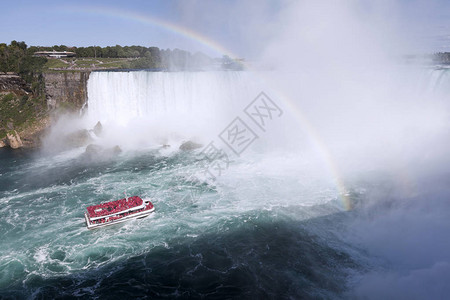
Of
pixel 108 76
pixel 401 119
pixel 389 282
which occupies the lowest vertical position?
pixel 389 282

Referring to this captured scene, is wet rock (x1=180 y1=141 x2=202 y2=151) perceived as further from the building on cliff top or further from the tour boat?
the building on cliff top

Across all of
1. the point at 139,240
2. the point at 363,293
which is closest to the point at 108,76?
the point at 139,240

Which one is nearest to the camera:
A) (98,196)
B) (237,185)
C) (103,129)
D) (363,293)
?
(363,293)

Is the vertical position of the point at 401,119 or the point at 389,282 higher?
the point at 401,119

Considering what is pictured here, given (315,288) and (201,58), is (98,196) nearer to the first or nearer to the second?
(315,288)

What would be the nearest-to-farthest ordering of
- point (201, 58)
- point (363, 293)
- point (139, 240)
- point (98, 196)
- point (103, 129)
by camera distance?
point (363, 293), point (139, 240), point (98, 196), point (103, 129), point (201, 58)
